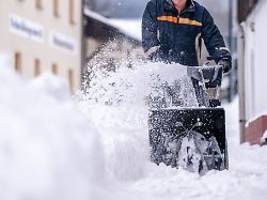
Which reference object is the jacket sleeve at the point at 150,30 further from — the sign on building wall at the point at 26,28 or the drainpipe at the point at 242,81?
the sign on building wall at the point at 26,28

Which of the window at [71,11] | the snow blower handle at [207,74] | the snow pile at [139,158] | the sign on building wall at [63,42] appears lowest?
the snow pile at [139,158]

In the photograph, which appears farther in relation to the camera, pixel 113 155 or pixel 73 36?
pixel 73 36

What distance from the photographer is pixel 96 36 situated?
1243 inches

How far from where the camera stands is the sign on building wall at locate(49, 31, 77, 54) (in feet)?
92.8

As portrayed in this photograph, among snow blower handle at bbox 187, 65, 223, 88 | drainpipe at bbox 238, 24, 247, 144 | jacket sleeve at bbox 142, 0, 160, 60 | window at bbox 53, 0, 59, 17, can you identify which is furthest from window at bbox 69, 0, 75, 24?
snow blower handle at bbox 187, 65, 223, 88

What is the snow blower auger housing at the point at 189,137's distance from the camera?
7.02 meters

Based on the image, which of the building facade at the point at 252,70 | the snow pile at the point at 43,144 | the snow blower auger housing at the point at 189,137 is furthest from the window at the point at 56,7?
the snow pile at the point at 43,144

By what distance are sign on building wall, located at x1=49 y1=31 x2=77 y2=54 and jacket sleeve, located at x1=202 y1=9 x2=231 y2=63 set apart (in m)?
20.4

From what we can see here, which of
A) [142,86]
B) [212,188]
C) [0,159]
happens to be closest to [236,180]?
[212,188]

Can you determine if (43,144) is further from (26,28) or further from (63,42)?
(63,42)

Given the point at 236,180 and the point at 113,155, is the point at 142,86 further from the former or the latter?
the point at 236,180

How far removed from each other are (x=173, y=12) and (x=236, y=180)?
6.55ft

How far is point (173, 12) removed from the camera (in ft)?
25.3

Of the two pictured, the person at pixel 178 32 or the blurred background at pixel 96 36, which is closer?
the person at pixel 178 32
